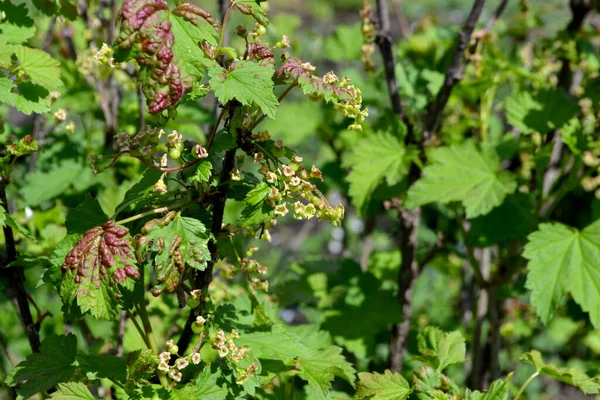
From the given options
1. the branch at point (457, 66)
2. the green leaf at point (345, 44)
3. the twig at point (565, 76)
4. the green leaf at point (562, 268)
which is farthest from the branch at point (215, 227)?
the green leaf at point (345, 44)

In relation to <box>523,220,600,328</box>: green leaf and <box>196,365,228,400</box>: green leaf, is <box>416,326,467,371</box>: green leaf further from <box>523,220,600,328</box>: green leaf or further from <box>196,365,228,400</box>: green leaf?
<box>196,365,228,400</box>: green leaf

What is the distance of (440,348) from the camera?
69.1 inches

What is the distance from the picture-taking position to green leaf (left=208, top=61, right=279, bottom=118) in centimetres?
125

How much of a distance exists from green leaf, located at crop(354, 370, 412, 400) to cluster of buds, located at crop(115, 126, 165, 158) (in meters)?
0.78

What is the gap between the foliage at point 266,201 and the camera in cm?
133

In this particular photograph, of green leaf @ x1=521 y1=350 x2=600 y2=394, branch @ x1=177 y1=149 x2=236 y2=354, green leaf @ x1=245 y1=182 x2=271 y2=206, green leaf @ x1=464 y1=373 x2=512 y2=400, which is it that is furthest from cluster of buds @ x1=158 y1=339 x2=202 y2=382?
green leaf @ x1=521 y1=350 x2=600 y2=394

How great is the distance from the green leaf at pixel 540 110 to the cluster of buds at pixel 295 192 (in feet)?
4.14

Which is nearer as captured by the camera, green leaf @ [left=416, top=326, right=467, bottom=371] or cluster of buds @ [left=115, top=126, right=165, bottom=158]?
cluster of buds @ [left=115, top=126, right=165, bottom=158]

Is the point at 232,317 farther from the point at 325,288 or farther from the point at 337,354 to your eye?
the point at 325,288

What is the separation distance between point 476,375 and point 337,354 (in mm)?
1329

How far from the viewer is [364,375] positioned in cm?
166

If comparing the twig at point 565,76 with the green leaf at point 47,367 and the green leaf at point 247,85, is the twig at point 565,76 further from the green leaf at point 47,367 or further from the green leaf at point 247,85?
the green leaf at point 47,367

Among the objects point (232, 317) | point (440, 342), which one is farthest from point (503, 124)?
point (232, 317)

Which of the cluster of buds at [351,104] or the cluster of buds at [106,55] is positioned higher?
the cluster of buds at [106,55]
